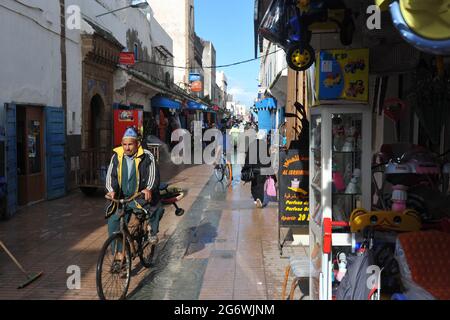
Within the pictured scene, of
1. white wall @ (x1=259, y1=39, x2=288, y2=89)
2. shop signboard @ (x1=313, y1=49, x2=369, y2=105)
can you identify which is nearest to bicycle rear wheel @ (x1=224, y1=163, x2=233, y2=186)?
white wall @ (x1=259, y1=39, x2=288, y2=89)

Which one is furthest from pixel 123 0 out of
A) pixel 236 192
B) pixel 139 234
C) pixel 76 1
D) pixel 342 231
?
pixel 342 231

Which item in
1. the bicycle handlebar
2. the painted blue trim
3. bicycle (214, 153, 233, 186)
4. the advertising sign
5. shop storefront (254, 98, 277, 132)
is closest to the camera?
the painted blue trim

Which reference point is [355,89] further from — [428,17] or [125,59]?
[125,59]

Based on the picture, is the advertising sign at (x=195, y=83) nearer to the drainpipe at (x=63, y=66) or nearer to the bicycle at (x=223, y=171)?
the bicycle at (x=223, y=171)

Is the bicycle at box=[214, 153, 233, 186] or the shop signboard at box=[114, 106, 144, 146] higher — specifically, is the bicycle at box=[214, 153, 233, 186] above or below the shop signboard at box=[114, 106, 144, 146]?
below

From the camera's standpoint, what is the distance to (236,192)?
40.0 feet

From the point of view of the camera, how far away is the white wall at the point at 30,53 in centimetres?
903

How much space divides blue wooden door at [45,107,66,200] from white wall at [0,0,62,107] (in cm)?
34

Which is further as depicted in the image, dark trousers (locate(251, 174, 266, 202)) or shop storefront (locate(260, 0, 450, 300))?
dark trousers (locate(251, 174, 266, 202))

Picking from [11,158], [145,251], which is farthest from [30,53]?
[145,251]

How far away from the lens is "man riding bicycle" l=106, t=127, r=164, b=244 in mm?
5281

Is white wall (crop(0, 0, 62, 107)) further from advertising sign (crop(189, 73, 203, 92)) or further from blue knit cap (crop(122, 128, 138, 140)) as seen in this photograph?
advertising sign (crop(189, 73, 203, 92))

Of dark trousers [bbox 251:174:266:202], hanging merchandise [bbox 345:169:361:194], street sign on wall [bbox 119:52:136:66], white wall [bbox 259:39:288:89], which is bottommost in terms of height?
dark trousers [bbox 251:174:266:202]

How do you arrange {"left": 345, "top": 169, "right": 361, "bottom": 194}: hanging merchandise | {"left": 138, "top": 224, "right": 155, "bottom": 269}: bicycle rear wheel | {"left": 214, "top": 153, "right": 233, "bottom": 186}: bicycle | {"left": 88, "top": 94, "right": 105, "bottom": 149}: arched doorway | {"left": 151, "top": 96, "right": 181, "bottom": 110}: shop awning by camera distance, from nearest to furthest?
{"left": 345, "top": 169, "right": 361, "bottom": 194}: hanging merchandise → {"left": 138, "top": 224, "right": 155, "bottom": 269}: bicycle rear wheel → {"left": 214, "top": 153, "right": 233, "bottom": 186}: bicycle → {"left": 88, "top": 94, "right": 105, "bottom": 149}: arched doorway → {"left": 151, "top": 96, "right": 181, "bottom": 110}: shop awning
